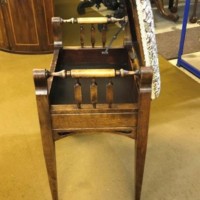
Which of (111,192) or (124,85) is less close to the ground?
(124,85)

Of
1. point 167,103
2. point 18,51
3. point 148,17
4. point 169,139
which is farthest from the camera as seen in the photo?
point 18,51

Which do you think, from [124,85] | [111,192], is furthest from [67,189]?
[124,85]

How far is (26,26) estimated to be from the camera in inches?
94.3

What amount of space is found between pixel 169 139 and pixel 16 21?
63.7 inches

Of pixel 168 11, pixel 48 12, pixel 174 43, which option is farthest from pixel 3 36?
pixel 168 11

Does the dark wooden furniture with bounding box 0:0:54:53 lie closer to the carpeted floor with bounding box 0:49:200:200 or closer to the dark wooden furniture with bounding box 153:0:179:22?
the carpeted floor with bounding box 0:49:200:200

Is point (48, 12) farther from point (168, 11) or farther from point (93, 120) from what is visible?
point (168, 11)

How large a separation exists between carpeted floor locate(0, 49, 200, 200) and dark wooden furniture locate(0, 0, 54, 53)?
0.69 m

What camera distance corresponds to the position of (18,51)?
100 inches

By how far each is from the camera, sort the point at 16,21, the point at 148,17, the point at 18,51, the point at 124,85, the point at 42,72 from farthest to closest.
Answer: the point at 18,51 → the point at 16,21 → the point at 124,85 → the point at 148,17 → the point at 42,72

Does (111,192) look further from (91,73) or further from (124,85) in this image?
(91,73)

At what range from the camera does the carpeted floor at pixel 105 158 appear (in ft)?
4.25

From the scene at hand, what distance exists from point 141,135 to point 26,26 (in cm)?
174

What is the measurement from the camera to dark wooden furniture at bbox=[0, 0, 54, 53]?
231cm
